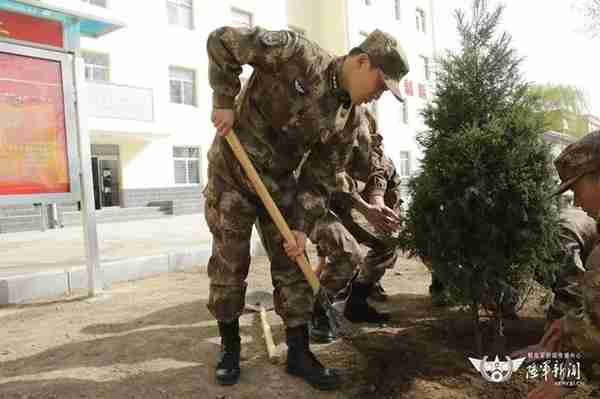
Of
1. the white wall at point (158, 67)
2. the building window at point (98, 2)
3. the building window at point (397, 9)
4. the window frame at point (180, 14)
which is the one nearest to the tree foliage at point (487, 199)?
the white wall at point (158, 67)

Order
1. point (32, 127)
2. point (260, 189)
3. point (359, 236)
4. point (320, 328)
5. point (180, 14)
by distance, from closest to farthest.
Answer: point (260, 189) → point (320, 328) → point (359, 236) → point (32, 127) → point (180, 14)

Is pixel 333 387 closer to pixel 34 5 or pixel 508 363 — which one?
pixel 508 363

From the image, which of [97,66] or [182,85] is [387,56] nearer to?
[97,66]

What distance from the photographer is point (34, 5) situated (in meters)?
4.15

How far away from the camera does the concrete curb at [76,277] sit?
438cm

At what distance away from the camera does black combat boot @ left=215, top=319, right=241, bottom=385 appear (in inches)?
95.9

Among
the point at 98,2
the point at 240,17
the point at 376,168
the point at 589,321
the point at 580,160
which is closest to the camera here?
the point at 589,321

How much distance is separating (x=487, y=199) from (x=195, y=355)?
6.11 feet

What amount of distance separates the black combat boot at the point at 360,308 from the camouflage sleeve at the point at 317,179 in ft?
3.56

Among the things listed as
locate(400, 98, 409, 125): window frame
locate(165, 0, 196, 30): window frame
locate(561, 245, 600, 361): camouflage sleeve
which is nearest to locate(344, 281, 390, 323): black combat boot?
locate(561, 245, 600, 361): camouflage sleeve

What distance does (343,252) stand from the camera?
324 centimetres

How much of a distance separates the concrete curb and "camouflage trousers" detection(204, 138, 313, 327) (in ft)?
9.14

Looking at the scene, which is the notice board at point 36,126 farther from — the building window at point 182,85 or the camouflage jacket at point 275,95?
the building window at point 182,85

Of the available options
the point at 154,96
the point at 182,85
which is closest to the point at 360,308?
the point at 154,96
